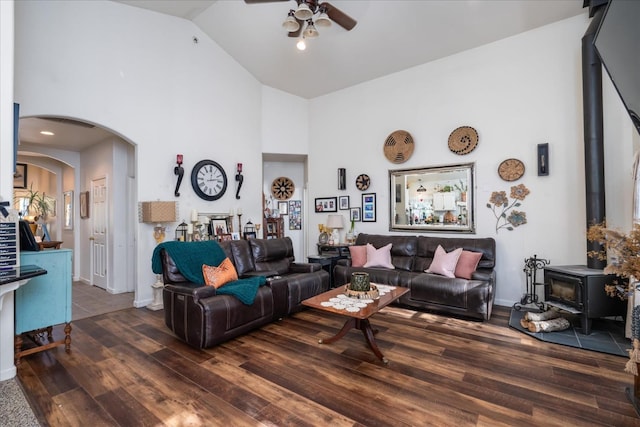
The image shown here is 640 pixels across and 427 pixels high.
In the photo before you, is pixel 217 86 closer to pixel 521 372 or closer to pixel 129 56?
pixel 129 56

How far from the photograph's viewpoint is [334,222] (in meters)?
5.62

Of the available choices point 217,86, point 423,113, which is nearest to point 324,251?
point 423,113

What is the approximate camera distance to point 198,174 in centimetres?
480

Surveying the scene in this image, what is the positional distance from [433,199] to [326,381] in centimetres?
345

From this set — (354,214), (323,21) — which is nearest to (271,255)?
(354,214)

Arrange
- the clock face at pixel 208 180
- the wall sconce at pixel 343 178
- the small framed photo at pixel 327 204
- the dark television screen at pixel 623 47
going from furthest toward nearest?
the small framed photo at pixel 327 204 → the wall sconce at pixel 343 178 → the clock face at pixel 208 180 → the dark television screen at pixel 623 47

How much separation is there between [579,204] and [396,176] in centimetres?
245

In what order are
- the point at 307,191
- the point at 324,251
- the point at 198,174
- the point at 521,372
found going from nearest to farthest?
the point at 521,372 < the point at 198,174 < the point at 324,251 < the point at 307,191

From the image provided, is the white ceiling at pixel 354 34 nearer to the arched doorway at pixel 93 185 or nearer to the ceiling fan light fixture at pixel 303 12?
the arched doorway at pixel 93 185

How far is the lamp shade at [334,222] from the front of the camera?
18.3 ft

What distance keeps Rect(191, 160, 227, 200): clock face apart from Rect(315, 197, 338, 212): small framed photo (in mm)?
1904

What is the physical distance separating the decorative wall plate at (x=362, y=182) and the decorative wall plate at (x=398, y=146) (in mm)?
530

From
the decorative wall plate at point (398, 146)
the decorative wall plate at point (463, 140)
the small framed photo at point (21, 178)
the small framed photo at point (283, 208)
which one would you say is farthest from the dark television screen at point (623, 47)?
the small framed photo at point (21, 178)

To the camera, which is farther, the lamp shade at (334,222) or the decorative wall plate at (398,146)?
the lamp shade at (334,222)
